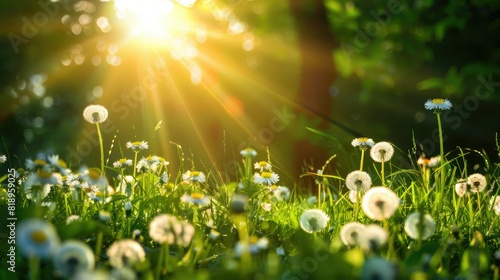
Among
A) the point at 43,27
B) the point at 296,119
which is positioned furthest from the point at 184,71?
the point at 43,27

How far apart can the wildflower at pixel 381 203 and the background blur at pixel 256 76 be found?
9.32 ft

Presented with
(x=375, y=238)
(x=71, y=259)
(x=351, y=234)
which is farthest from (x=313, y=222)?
(x=71, y=259)

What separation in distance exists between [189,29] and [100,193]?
8.97m

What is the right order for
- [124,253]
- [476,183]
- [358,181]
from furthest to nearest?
[476,183], [358,181], [124,253]

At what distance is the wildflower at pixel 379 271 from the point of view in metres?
1.00

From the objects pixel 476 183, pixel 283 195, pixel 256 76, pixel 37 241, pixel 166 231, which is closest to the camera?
pixel 37 241

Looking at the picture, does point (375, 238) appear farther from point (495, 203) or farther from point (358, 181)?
point (495, 203)

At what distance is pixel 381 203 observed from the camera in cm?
149

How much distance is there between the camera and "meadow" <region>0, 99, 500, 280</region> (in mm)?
1177

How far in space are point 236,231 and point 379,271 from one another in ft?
4.29

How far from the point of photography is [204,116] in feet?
26.4

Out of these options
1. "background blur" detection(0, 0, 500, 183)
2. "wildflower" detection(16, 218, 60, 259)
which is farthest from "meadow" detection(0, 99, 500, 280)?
"background blur" detection(0, 0, 500, 183)

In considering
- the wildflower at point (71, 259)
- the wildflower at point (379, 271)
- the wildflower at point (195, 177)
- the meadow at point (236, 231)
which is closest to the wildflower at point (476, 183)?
the meadow at point (236, 231)

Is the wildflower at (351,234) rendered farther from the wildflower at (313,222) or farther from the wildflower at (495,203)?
the wildflower at (495,203)
